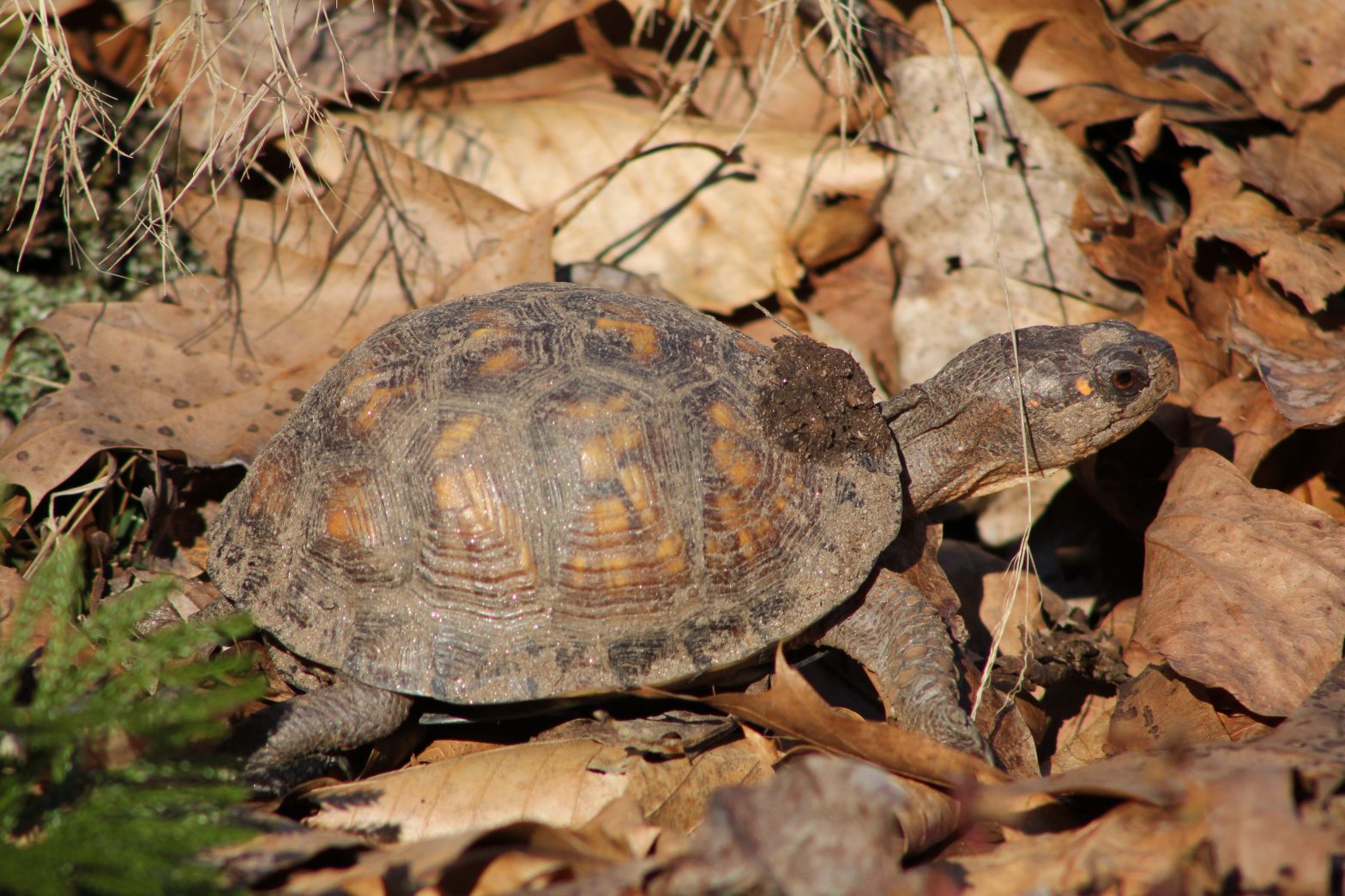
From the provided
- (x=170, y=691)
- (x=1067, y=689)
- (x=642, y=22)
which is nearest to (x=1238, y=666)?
(x=1067, y=689)

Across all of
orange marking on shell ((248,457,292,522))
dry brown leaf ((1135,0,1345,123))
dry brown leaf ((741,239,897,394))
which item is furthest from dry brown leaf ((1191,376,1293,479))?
orange marking on shell ((248,457,292,522))

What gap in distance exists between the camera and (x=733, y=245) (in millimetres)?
4875

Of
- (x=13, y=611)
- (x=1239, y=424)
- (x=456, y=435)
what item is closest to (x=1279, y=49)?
(x=1239, y=424)

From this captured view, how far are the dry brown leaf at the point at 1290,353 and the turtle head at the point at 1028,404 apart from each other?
52 cm

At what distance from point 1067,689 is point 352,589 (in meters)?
2.70

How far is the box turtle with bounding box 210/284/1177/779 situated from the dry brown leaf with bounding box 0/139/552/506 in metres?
0.72

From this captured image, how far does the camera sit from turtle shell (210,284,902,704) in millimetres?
3014

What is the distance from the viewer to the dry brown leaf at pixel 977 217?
467 cm

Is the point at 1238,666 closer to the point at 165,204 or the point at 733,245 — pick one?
the point at 733,245

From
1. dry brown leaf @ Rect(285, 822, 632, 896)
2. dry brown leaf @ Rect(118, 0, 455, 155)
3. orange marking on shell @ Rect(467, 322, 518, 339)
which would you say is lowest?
dry brown leaf @ Rect(285, 822, 632, 896)

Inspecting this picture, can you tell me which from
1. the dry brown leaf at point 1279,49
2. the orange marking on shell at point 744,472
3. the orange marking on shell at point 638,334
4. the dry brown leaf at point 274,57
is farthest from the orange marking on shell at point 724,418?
the dry brown leaf at point 1279,49

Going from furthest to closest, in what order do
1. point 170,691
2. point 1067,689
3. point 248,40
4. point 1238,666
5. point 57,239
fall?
point 248,40 → point 57,239 → point 1067,689 → point 1238,666 → point 170,691

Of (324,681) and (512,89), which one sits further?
(512,89)

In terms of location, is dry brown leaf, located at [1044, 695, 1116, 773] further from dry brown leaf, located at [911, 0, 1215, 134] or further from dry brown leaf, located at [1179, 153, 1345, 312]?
dry brown leaf, located at [911, 0, 1215, 134]
